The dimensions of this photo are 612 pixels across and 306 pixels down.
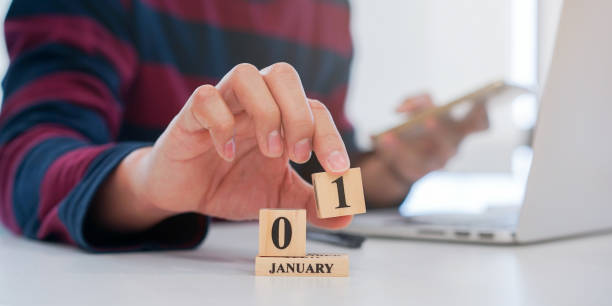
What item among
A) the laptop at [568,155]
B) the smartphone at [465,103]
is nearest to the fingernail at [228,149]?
the laptop at [568,155]

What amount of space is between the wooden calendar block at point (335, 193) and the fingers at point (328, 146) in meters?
0.02

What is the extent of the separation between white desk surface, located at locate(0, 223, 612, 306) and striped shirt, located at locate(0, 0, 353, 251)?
0.07 metres

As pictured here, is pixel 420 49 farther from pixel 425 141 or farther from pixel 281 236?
pixel 281 236

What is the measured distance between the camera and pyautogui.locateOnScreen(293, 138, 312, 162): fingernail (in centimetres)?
56

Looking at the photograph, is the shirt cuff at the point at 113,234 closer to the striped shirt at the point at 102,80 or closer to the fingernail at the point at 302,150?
the striped shirt at the point at 102,80

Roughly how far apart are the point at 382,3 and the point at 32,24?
161 centimetres

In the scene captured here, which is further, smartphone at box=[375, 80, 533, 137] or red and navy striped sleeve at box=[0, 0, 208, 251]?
smartphone at box=[375, 80, 533, 137]

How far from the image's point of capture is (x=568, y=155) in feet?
2.36

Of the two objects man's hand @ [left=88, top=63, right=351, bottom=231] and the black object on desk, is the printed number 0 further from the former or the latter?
the black object on desk

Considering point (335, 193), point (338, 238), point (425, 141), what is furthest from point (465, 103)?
point (335, 193)

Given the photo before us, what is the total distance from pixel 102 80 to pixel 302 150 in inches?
26.5

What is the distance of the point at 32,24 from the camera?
1040 millimetres

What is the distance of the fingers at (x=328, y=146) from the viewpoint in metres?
0.56

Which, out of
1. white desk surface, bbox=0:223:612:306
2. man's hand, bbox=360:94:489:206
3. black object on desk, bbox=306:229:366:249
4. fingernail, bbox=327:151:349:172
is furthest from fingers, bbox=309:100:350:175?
man's hand, bbox=360:94:489:206
